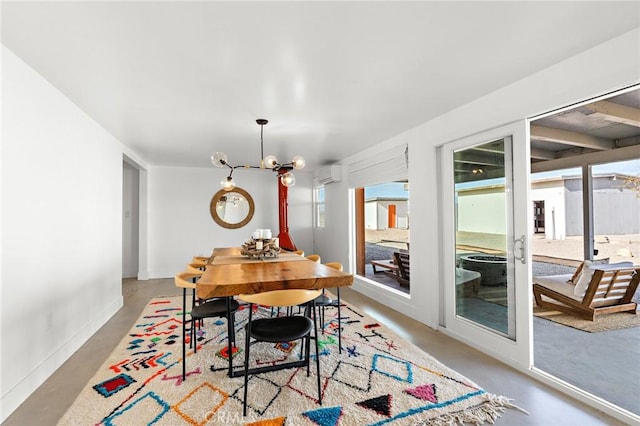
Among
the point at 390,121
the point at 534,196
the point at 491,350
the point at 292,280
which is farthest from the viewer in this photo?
the point at 534,196

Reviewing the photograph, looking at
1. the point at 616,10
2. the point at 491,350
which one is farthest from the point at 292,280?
the point at 616,10

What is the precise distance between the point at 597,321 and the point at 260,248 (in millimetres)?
4010

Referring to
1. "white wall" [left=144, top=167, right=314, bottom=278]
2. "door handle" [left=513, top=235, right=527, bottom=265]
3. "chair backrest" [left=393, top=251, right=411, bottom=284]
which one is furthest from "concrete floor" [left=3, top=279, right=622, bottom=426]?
"white wall" [left=144, top=167, right=314, bottom=278]

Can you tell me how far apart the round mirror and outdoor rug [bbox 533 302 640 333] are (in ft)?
18.5

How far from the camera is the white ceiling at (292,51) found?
1615 mm

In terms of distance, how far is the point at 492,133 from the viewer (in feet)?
8.92

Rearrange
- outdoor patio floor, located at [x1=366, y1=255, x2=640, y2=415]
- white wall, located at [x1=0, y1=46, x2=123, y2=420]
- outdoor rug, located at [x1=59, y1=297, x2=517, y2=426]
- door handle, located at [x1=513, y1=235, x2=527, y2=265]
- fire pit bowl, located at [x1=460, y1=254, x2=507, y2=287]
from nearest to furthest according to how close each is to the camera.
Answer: outdoor rug, located at [x1=59, y1=297, x2=517, y2=426] < white wall, located at [x1=0, y1=46, x2=123, y2=420] < outdoor patio floor, located at [x1=366, y1=255, x2=640, y2=415] < door handle, located at [x1=513, y1=235, x2=527, y2=265] < fire pit bowl, located at [x1=460, y1=254, x2=507, y2=287]

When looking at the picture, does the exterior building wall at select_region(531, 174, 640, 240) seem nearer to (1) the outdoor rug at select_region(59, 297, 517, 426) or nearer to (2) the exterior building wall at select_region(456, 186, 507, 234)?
(2) the exterior building wall at select_region(456, 186, 507, 234)

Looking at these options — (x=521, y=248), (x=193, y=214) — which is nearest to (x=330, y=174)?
(x=193, y=214)

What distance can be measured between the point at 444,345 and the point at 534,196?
559cm

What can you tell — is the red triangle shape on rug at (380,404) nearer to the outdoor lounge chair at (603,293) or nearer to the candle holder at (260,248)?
the candle holder at (260,248)

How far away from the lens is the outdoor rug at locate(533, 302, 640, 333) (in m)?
3.30

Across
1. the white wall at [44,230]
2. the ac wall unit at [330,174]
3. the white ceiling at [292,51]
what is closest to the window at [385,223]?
the ac wall unit at [330,174]

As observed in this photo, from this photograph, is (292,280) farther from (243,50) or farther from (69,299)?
(69,299)
